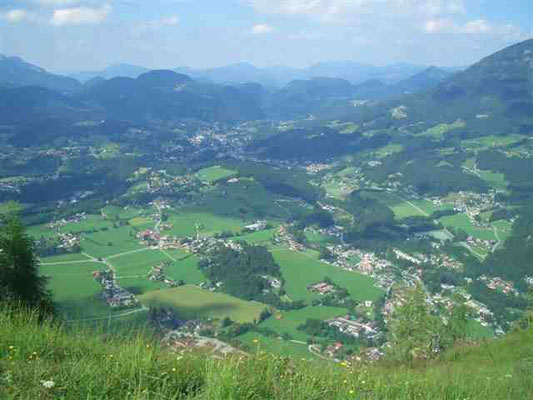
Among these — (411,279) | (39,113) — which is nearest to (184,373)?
(411,279)

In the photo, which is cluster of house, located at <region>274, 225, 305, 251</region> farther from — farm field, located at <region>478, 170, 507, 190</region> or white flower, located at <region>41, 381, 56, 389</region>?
white flower, located at <region>41, 381, 56, 389</region>

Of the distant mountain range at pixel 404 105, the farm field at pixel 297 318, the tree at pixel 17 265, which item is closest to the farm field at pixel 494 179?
the distant mountain range at pixel 404 105

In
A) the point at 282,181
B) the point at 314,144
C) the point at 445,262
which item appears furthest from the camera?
the point at 314,144

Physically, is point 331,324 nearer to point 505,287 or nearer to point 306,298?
point 306,298

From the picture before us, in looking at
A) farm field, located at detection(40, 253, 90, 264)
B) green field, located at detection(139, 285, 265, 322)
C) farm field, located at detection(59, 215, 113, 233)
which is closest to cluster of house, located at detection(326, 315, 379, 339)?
green field, located at detection(139, 285, 265, 322)

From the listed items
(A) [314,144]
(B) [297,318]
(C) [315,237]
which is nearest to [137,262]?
(B) [297,318]

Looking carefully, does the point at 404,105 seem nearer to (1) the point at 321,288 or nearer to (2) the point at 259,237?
(2) the point at 259,237
